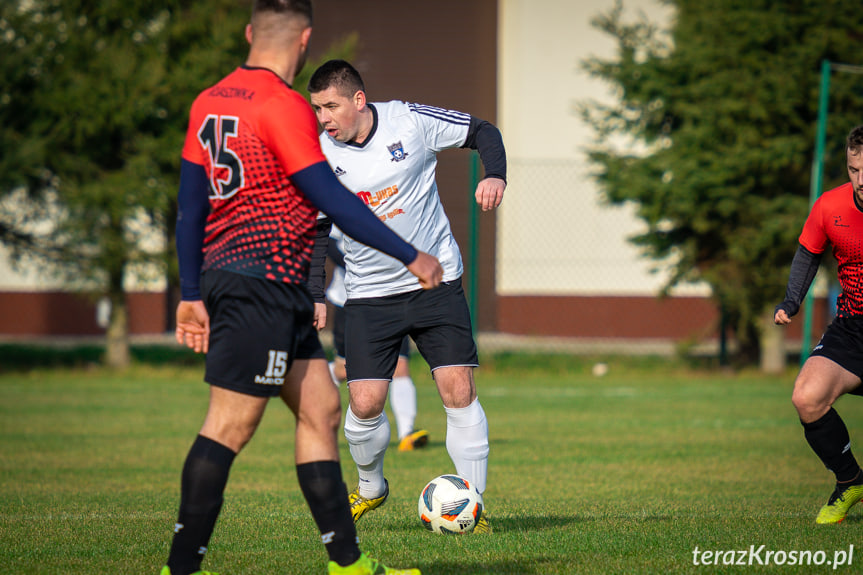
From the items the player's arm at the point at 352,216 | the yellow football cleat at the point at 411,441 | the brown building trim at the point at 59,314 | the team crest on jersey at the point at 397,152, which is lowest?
the brown building trim at the point at 59,314

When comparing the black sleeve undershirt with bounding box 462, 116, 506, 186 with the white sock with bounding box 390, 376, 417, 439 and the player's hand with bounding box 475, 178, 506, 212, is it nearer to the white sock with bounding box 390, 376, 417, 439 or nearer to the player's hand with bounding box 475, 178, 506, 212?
the player's hand with bounding box 475, 178, 506, 212

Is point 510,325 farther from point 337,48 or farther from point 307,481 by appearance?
point 307,481

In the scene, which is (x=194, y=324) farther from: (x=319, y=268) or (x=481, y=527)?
(x=481, y=527)

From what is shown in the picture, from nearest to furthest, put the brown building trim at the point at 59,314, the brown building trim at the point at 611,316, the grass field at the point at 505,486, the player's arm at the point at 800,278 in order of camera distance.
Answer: the grass field at the point at 505,486
the player's arm at the point at 800,278
the brown building trim at the point at 611,316
the brown building trim at the point at 59,314

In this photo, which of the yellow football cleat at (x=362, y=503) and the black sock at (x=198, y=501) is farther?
the yellow football cleat at (x=362, y=503)

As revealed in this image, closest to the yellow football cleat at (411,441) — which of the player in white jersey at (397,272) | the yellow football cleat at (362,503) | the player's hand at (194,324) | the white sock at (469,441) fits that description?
the yellow football cleat at (362,503)

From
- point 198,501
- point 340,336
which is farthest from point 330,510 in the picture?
point 340,336

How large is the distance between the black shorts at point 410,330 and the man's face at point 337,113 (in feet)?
3.18

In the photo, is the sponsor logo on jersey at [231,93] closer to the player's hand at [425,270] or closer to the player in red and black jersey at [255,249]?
the player in red and black jersey at [255,249]

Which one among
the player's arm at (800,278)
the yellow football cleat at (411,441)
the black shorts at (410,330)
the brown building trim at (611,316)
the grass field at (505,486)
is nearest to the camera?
the grass field at (505,486)

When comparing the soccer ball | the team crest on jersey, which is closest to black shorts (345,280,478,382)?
the soccer ball

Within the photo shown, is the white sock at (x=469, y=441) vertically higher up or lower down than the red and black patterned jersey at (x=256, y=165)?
lower down

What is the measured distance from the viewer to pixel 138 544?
15.2 feet

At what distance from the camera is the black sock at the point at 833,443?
545 centimetres
